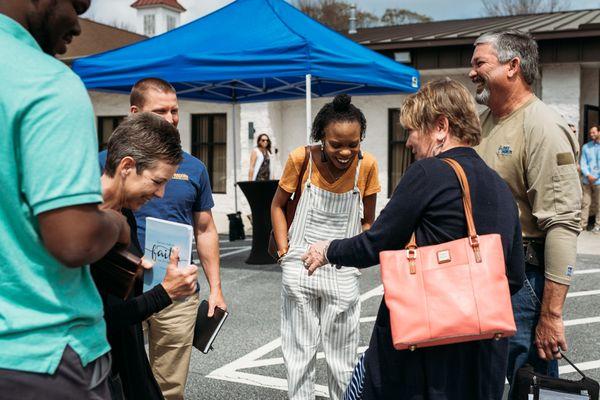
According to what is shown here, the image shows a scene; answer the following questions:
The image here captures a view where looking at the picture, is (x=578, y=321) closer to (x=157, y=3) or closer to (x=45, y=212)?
(x=45, y=212)

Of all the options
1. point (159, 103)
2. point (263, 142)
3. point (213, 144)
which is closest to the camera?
point (159, 103)

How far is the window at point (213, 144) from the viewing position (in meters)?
16.4

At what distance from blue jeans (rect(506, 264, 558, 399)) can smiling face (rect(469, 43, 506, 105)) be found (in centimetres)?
76

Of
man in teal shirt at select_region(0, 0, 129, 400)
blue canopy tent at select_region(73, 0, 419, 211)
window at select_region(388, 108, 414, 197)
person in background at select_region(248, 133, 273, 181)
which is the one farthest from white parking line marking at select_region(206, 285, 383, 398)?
window at select_region(388, 108, 414, 197)

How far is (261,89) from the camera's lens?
10336 millimetres

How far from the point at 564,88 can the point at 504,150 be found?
11007 mm

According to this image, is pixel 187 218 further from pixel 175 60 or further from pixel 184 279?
pixel 175 60

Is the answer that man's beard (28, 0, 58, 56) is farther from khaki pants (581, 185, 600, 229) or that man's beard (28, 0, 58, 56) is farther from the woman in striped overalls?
khaki pants (581, 185, 600, 229)

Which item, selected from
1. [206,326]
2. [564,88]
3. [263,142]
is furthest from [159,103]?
[564,88]

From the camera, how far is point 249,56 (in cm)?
723

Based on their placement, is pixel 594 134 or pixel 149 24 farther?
pixel 149 24

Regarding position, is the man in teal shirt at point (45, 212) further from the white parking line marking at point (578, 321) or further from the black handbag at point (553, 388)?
the white parking line marking at point (578, 321)

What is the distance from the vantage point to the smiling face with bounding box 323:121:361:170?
336cm

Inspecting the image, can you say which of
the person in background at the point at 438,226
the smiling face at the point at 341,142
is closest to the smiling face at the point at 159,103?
the smiling face at the point at 341,142
